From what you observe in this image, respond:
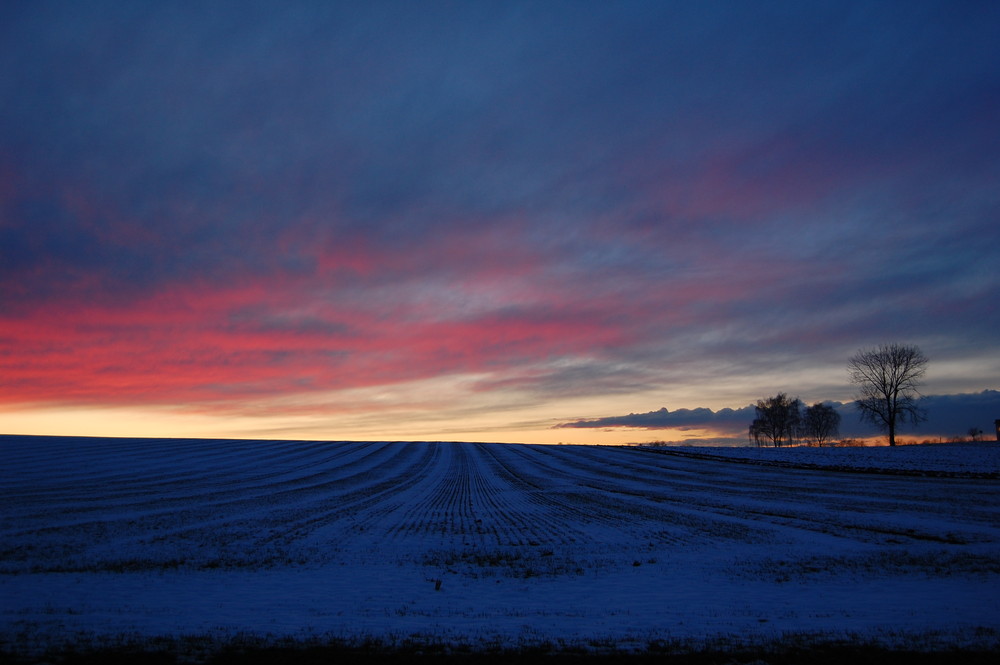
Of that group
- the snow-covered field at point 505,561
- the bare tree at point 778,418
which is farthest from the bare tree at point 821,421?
the snow-covered field at point 505,561

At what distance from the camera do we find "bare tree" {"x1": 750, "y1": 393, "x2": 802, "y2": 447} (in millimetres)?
140375

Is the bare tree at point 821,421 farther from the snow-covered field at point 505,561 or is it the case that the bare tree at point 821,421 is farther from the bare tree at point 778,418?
the snow-covered field at point 505,561

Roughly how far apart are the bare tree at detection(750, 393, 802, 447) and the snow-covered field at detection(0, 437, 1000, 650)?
10998 centimetres

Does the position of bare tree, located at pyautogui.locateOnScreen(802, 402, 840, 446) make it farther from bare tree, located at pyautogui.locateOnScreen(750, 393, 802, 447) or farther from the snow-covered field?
the snow-covered field

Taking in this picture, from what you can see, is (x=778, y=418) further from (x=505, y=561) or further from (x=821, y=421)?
(x=505, y=561)

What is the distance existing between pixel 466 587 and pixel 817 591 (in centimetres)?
862

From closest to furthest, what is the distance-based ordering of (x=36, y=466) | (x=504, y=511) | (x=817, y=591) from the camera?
(x=817, y=591) → (x=504, y=511) → (x=36, y=466)

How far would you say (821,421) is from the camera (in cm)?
15450

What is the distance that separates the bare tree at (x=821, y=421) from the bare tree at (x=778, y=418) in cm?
871

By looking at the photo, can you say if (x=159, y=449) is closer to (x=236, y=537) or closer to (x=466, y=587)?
(x=236, y=537)

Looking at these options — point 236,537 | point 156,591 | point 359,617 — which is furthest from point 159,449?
point 359,617

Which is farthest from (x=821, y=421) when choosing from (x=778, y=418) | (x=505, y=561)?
(x=505, y=561)

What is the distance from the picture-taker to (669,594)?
13.6 m

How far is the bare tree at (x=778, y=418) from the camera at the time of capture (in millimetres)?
140375
